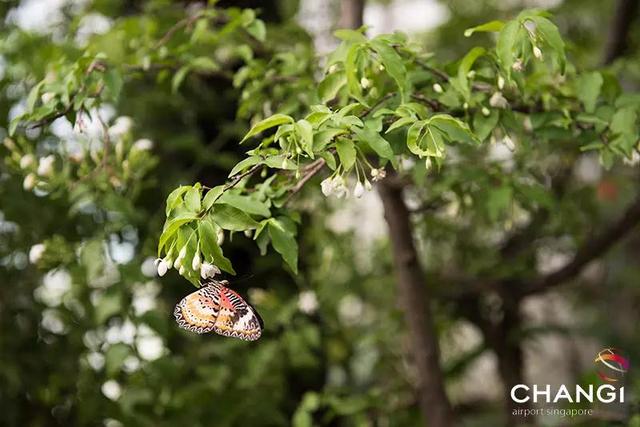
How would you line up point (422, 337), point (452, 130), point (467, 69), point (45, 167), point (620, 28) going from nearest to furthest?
point (452, 130)
point (467, 69)
point (45, 167)
point (422, 337)
point (620, 28)

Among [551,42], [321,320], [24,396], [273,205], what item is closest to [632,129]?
[551,42]

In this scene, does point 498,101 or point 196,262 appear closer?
point 196,262

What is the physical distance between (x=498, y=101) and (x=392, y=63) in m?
0.21

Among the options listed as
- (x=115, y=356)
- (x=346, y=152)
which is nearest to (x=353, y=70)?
(x=346, y=152)

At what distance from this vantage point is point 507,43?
3.27ft

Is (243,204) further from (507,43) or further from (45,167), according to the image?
(45,167)

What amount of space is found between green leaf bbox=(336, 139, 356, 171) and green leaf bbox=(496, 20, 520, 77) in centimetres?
25

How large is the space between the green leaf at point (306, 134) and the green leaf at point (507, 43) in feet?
0.96

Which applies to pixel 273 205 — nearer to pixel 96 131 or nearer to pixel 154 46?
pixel 154 46

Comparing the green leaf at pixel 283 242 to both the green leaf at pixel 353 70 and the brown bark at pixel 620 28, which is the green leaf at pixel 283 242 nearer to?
the green leaf at pixel 353 70

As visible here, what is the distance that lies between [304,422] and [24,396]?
0.78 m

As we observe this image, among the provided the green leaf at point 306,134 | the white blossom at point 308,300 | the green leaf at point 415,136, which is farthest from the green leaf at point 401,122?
the white blossom at point 308,300

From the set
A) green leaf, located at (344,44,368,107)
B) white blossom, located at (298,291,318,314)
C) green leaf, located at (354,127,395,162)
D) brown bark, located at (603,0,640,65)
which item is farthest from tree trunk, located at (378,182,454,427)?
brown bark, located at (603,0,640,65)

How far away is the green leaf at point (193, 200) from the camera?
0.88 m
